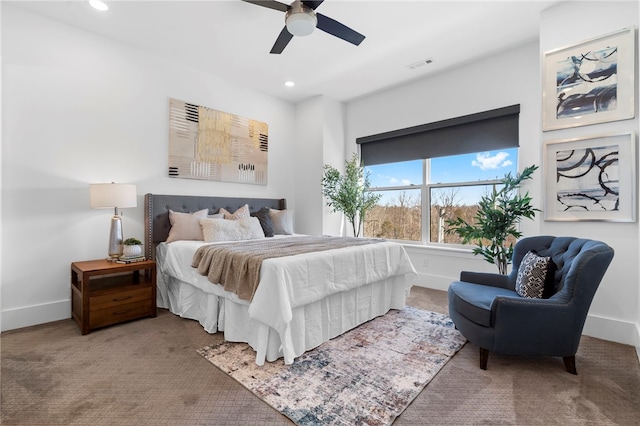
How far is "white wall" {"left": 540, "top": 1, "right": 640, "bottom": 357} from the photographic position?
2463 millimetres

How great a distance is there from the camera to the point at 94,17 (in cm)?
291

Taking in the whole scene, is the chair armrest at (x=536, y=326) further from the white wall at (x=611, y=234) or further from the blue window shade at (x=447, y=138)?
the blue window shade at (x=447, y=138)

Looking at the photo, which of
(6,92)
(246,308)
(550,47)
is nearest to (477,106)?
(550,47)

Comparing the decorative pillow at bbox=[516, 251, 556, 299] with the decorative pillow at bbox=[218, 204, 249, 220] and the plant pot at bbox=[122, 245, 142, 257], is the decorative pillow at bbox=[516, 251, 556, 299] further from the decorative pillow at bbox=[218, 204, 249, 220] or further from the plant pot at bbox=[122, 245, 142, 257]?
the plant pot at bbox=[122, 245, 142, 257]

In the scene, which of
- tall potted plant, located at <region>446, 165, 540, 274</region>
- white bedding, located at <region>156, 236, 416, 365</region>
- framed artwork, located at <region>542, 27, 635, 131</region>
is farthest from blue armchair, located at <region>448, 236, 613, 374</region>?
framed artwork, located at <region>542, 27, 635, 131</region>

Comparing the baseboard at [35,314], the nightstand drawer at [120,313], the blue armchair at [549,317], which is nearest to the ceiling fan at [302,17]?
the blue armchair at [549,317]

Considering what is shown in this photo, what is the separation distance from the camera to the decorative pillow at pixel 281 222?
430 cm

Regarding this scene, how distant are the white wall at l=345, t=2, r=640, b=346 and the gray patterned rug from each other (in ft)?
4.39

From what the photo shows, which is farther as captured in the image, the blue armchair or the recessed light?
the recessed light

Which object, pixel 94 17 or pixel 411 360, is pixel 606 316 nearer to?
pixel 411 360

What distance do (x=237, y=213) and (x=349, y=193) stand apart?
1.71m

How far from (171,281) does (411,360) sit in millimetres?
2556

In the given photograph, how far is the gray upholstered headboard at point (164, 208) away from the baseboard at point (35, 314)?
0.88 metres

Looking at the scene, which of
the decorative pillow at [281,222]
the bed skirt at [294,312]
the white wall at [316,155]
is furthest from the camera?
the white wall at [316,155]
